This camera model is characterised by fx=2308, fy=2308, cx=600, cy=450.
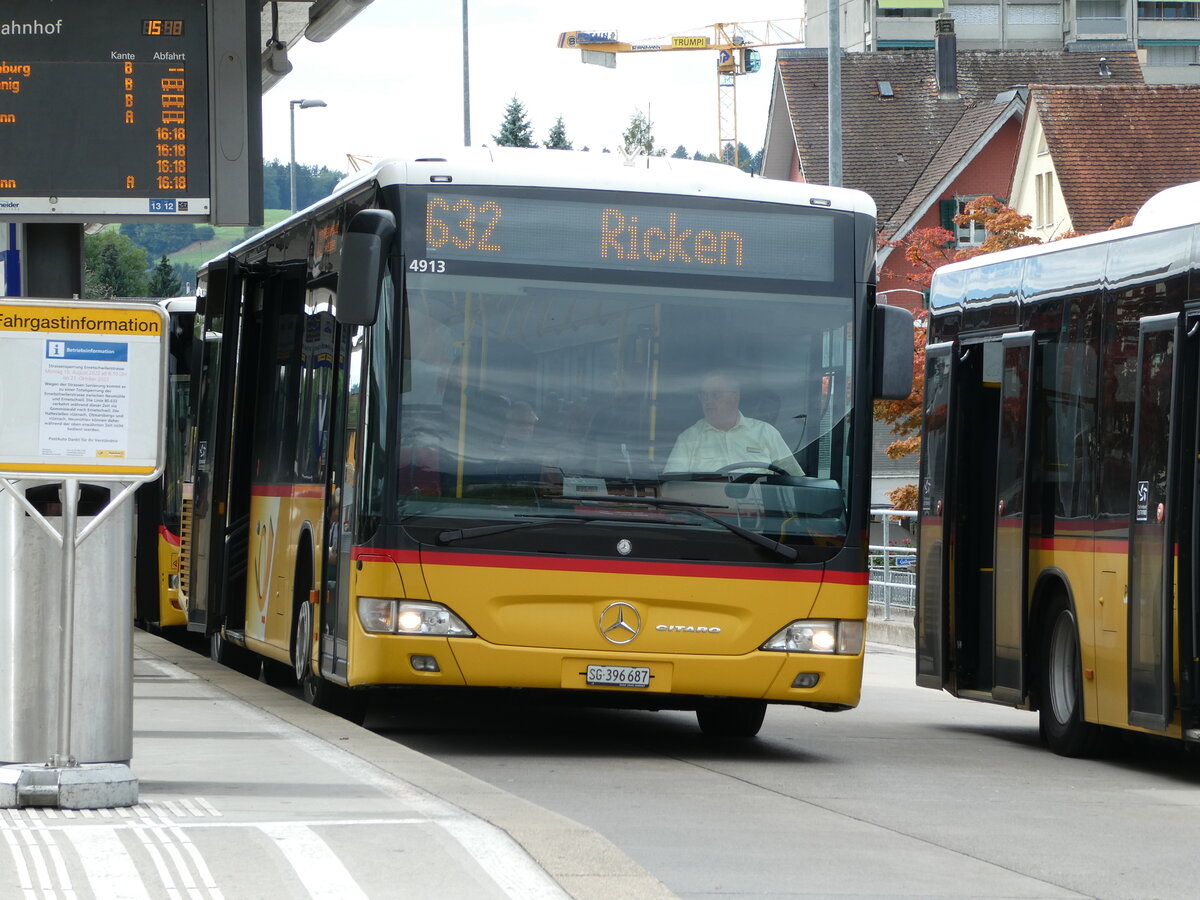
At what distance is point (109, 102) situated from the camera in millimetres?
11219

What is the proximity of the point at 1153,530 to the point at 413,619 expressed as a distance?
390cm

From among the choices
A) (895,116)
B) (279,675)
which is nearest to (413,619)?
(279,675)

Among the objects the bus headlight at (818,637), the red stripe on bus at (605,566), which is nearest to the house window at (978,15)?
the bus headlight at (818,637)

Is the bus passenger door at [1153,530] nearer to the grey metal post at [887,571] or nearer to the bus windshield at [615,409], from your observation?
the bus windshield at [615,409]

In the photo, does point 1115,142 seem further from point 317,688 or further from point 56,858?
point 56,858

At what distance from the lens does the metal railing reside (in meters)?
27.0

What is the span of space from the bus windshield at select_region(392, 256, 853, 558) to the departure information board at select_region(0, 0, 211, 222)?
1.53 meters

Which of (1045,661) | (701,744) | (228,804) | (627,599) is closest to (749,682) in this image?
(627,599)

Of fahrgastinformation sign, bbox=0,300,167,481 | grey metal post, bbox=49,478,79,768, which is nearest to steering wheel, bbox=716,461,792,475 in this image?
fahrgastinformation sign, bbox=0,300,167,481

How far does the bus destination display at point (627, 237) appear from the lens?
484 inches

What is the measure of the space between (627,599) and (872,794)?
1.72 m

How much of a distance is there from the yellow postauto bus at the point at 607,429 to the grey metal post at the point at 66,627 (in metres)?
3.40

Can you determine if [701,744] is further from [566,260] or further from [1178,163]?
[1178,163]

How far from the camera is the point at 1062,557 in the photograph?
1354 cm
